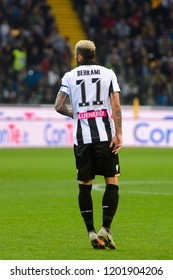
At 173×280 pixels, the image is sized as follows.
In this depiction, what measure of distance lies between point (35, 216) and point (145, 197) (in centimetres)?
310

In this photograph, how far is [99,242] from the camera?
9805 millimetres

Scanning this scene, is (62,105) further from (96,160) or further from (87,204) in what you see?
(87,204)

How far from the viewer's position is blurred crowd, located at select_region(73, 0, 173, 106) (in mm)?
30797

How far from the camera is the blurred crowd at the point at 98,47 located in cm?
2997

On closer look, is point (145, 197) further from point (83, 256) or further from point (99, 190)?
point (83, 256)

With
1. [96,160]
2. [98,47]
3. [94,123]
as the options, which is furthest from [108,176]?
[98,47]

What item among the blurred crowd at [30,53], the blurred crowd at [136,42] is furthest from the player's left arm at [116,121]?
the blurred crowd at [136,42]

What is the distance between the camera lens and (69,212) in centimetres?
1332

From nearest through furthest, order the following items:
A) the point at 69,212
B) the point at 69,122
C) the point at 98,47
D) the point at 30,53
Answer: the point at 69,212
the point at 69,122
the point at 30,53
the point at 98,47

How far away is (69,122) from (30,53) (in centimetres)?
438

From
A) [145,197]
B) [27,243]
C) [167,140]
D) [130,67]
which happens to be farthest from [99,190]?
[130,67]

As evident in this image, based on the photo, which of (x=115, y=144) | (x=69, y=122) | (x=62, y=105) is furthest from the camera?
(x=69, y=122)

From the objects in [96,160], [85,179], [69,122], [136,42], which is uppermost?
[136,42]

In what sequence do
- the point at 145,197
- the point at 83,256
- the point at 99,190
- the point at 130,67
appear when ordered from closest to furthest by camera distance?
the point at 83,256 → the point at 145,197 → the point at 99,190 → the point at 130,67
